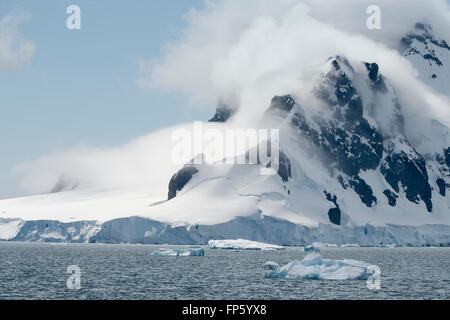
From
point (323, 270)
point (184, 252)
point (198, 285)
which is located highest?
point (184, 252)

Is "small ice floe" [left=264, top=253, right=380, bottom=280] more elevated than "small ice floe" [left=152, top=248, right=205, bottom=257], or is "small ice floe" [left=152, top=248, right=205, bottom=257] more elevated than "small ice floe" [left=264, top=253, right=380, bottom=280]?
"small ice floe" [left=152, top=248, right=205, bottom=257]

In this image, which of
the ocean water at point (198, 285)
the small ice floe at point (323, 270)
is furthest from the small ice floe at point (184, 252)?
the small ice floe at point (323, 270)

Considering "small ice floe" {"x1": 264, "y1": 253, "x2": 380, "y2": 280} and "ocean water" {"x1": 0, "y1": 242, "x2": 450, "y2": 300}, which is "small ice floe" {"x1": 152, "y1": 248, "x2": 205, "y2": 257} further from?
"small ice floe" {"x1": 264, "y1": 253, "x2": 380, "y2": 280}

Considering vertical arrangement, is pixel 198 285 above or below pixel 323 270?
below

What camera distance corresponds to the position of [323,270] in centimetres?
9719

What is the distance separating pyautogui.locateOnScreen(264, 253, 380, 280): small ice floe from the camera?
95.3m

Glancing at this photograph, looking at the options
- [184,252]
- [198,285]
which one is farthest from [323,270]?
[184,252]

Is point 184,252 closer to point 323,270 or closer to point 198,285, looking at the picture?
point 323,270

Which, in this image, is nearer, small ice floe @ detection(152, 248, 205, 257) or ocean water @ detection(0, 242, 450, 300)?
ocean water @ detection(0, 242, 450, 300)

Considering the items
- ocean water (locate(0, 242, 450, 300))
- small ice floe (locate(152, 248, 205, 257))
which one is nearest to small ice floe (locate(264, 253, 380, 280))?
ocean water (locate(0, 242, 450, 300))

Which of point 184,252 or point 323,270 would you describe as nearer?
point 323,270
